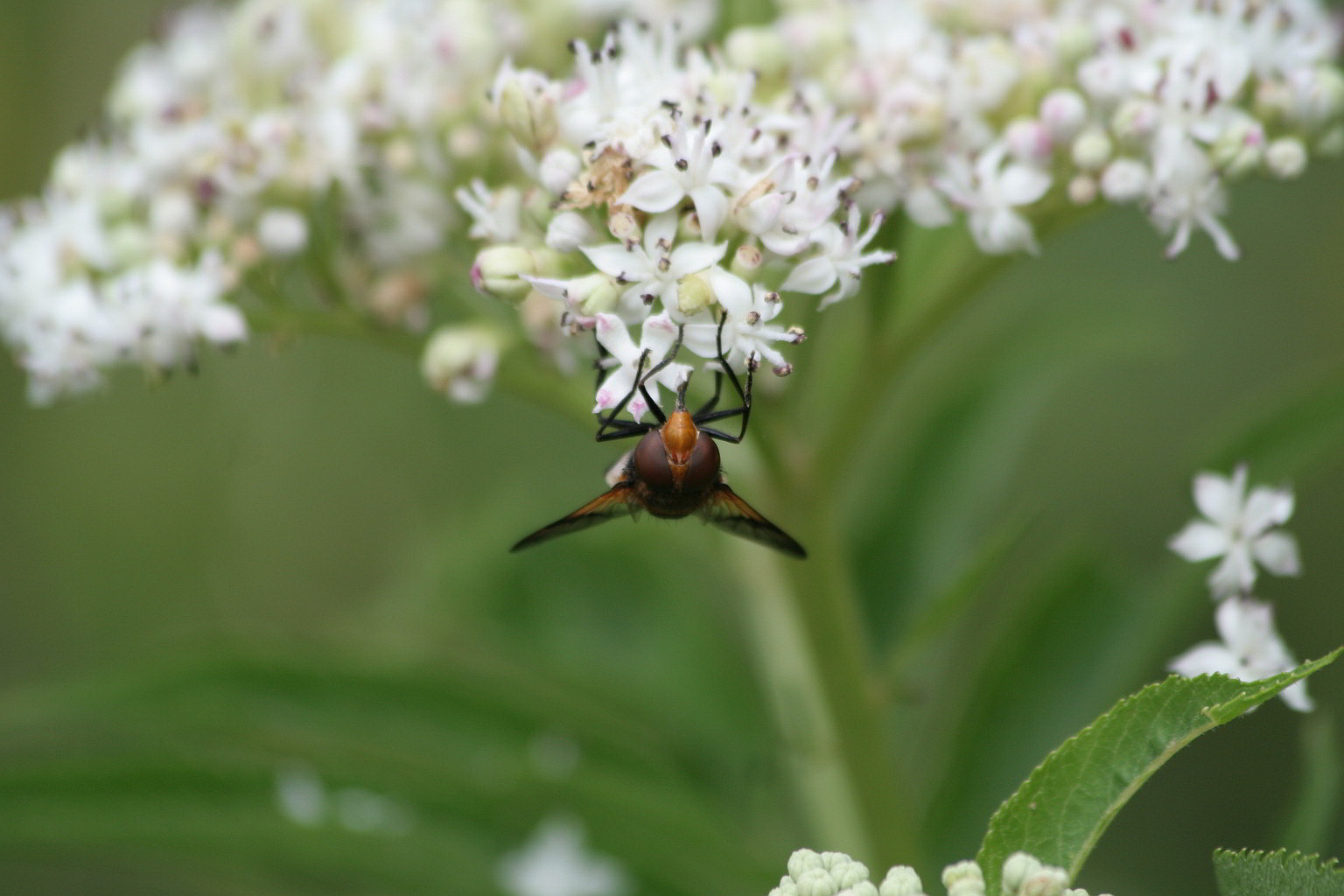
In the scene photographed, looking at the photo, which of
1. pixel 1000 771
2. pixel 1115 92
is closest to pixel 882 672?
pixel 1000 771

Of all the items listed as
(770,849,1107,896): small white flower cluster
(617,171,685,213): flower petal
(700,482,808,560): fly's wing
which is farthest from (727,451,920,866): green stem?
(770,849,1107,896): small white flower cluster

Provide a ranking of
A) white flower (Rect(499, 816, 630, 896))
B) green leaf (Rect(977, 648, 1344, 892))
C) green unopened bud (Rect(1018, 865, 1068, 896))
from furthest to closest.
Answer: white flower (Rect(499, 816, 630, 896)) < green leaf (Rect(977, 648, 1344, 892)) < green unopened bud (Rect(1018, 865, 1068, 896))

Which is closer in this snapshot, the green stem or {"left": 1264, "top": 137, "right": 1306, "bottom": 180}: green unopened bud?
{"left": 1264, "top": 137, "right": 1306, "bottom": 180}: green unopened bud

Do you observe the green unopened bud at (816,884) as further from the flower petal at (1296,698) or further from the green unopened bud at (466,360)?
the green unopened bud at (466,360)

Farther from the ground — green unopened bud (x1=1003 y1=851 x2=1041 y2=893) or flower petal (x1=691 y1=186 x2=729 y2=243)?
flower petal (x1=691 y1=186 x2=729 y2=243)

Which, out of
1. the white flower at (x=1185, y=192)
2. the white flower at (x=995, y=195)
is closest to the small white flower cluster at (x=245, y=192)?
the white flower at (x=995, y=195)

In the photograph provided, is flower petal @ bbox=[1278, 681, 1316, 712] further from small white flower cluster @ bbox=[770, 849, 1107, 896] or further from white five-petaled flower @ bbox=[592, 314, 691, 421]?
white five-petaled flower @ bbox=[592, 314, 691, 421]

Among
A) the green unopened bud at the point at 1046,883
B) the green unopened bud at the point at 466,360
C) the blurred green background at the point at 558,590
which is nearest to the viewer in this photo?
the green unopened bud at the point at 1046,883
